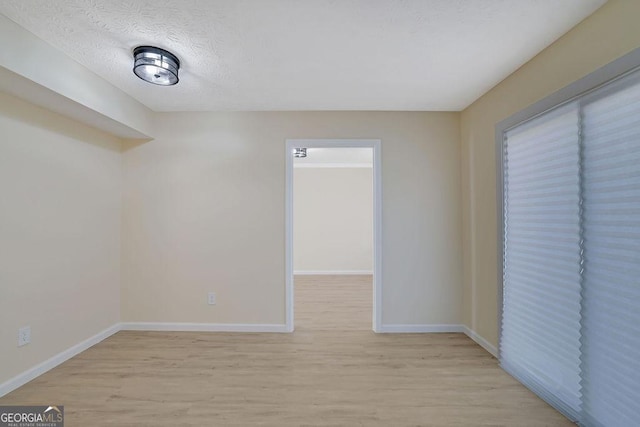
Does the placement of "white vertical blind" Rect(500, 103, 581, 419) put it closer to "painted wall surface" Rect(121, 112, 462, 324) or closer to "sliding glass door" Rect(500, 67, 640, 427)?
"sliding glass door" Rect(500, 67, 640, 427)

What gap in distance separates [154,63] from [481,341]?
368cm

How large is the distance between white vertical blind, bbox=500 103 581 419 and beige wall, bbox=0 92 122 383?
3.82 meters

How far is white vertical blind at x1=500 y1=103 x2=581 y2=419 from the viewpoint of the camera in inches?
70.3

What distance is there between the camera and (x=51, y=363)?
2.35 metres

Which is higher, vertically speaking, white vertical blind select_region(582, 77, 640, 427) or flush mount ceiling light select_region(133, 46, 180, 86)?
flush mount ceiling light select_region(133, 46, 180, 86)

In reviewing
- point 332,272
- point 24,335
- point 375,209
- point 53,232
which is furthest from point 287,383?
point 332,272

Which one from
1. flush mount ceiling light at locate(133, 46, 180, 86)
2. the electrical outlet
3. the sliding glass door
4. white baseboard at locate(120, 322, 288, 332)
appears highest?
flush mount ceiling light at locate(133, 46, 180, 86)

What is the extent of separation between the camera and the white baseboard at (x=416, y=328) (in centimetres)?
315

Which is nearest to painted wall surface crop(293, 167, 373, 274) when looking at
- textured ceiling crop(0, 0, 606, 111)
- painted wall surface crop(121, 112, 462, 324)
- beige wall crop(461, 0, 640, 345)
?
painted wall surface crop(121, 112, 462, 324)

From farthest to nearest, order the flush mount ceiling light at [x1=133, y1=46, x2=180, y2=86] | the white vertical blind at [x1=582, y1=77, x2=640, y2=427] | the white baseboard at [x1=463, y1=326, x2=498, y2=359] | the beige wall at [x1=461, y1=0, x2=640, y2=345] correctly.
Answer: the white baseboard at [x1=463, y1=326, x2=498, y2=359] < the flush mount ceiling light at [x1=133, y1=46, x2=180, y2=86] < the beige wall at [x1=461, y1=0, x2=640, y2=345] < the white vertical blind at [x1=582, y1=77, x2=640, y2=427]

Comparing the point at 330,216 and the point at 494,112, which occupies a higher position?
the point at 494,112

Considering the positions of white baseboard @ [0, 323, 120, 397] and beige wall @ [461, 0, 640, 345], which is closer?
beige wall @ [461, 0, 640, 345]

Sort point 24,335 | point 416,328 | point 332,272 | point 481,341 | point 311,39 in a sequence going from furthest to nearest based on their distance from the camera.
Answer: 1. point 332,272
2. point 416,328
3. point 481,341
4. point 24,335
5. point 311,39

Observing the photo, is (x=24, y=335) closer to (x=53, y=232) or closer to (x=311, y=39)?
(x=53, y=232)
